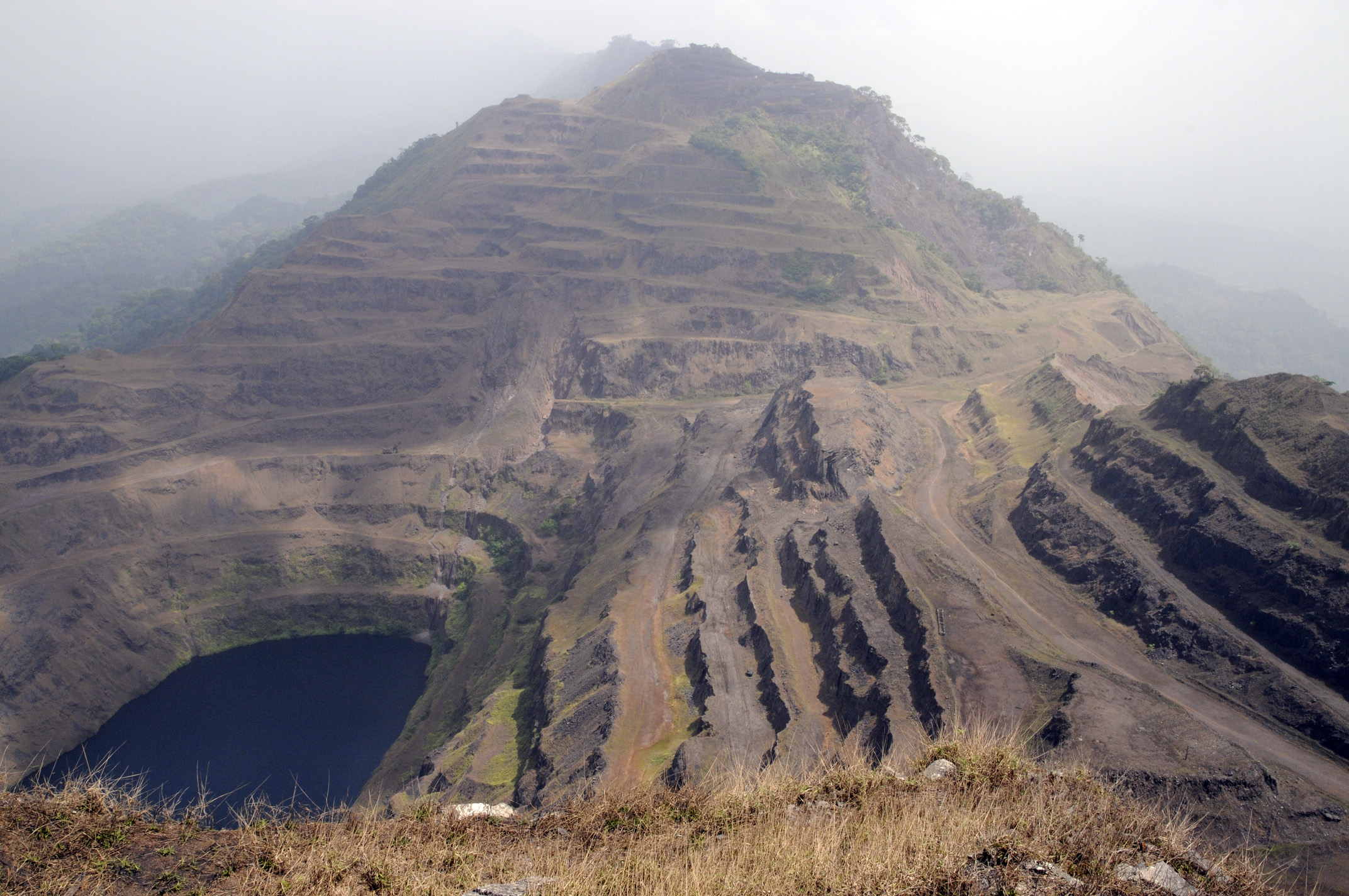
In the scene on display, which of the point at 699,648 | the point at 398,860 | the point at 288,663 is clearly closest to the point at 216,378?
the point at 288,663

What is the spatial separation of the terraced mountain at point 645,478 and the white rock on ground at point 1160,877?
62.4 ft

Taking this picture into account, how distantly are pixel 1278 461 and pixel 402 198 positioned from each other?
412 feet

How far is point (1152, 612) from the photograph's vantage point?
38312 millimetres

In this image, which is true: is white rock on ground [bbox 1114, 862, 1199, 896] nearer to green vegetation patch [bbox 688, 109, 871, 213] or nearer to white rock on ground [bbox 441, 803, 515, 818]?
white rock on ground [bbox 441, 803, 515, 818]

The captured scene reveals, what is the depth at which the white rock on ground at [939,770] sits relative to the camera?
13766mm

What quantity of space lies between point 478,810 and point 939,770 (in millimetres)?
8857

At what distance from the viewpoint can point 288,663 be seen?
61281mm

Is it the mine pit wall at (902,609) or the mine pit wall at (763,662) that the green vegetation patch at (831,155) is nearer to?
the mine pit wall at (902,609)

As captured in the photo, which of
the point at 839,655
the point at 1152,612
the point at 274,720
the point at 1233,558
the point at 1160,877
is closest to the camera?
the point at 1160,877

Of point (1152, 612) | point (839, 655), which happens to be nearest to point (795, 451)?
point (839, 655)

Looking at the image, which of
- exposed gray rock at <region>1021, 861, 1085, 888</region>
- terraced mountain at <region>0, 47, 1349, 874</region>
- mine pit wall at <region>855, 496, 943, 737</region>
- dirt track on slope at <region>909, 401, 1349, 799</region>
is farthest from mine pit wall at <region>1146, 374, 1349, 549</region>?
exposed gray rock at <region>1021, 861, 1085, 888</region>

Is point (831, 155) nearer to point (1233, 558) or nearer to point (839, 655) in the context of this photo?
point (1233, 558)

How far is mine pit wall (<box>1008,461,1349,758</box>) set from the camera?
31047mm

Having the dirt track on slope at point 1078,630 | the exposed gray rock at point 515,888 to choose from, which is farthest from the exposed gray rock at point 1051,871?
the dirt track on slope at point 1078,630
